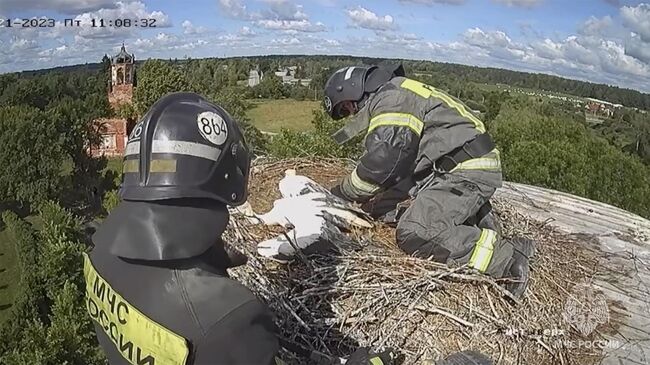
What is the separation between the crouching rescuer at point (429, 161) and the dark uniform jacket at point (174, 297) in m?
2.53

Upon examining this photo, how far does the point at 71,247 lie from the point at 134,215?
21.0 metres

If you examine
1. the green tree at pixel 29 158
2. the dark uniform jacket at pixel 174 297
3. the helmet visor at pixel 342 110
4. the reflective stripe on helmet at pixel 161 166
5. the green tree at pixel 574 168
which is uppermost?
the reflective stripe on helmet at pixel 161 166

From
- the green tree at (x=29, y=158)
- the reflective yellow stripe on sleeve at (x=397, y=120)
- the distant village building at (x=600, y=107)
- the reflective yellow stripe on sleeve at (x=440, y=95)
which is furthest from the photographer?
the distant village building at (x=600, y=107)

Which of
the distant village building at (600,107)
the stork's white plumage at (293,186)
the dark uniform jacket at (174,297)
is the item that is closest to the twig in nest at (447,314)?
the stork's white plumage at (293,186)

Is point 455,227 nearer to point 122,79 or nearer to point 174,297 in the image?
point 174,297

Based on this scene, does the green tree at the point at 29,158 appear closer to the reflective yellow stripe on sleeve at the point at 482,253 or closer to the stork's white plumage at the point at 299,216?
the stork's white plumage at the point at 299,216

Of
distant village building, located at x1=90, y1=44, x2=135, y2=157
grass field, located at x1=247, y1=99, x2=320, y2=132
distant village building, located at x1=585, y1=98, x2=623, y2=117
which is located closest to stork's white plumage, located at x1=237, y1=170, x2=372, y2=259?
grass field, located at x1=247, y1=99, x2=320, y2=132

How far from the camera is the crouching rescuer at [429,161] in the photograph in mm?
4699

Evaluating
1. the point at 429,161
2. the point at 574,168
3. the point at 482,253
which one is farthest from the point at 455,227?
the point at 574,168

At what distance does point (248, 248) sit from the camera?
5066mm

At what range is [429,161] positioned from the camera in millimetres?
4961

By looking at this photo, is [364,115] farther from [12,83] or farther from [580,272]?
[12,83]

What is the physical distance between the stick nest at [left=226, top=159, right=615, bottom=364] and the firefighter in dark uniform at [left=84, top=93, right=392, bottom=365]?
1.86 metres

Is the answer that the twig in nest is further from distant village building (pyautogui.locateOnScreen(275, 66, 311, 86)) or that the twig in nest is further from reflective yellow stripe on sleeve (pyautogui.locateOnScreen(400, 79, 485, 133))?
distant village building (pyautogui.locateOnScreen(275, 66, 311, 86))
